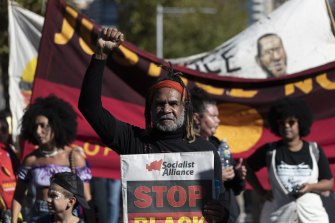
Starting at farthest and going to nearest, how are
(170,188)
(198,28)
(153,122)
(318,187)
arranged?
(198,28), (318,187), (153,122), (170,188)

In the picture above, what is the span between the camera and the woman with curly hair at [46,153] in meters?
7.93

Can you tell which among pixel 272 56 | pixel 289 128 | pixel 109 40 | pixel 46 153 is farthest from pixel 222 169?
pixel 272 56

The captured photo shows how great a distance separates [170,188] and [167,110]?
435 millimetres

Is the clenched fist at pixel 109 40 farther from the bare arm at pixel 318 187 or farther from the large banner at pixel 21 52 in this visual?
the large banner at pixel 21 52

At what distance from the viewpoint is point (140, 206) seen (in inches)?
223

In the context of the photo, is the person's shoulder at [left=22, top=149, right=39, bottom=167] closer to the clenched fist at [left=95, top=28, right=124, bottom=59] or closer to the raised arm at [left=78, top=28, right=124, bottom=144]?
the raised arm at [left=78, top=28, right=124, bottom=144]

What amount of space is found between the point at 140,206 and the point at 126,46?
4041 mm

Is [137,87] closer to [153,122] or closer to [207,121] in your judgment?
[207,121]

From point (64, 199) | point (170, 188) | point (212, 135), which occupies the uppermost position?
point (212, 135)

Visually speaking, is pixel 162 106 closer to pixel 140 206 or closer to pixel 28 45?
pixel 140 206

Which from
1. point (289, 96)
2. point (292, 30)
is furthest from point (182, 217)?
point (292, 30)

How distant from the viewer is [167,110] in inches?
224

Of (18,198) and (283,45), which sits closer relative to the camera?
(18,198)

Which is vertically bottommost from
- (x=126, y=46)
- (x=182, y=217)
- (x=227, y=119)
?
(x=182, y=217)
